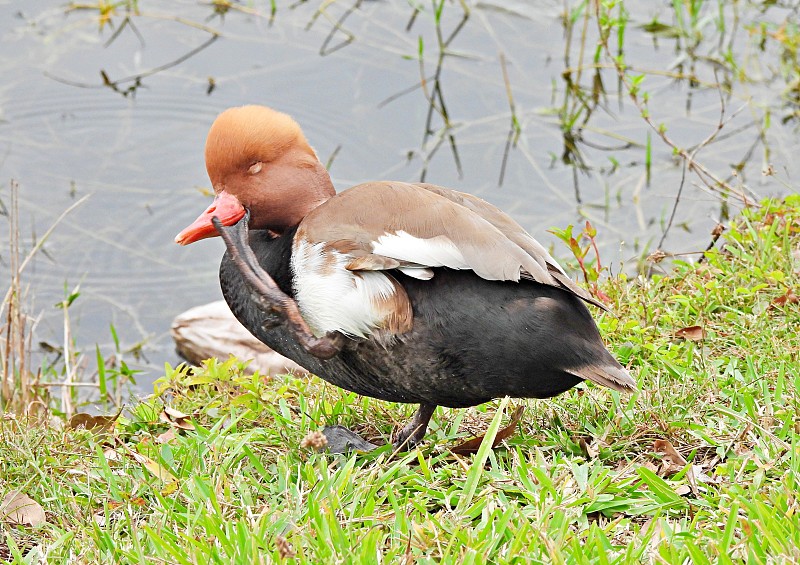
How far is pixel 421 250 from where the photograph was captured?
290cm

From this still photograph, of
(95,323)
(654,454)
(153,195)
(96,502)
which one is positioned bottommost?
(95,323)

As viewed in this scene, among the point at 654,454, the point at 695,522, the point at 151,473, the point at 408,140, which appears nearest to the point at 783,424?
the point at 654,454

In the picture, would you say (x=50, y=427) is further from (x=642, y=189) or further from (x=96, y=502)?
(x=642, y=189)

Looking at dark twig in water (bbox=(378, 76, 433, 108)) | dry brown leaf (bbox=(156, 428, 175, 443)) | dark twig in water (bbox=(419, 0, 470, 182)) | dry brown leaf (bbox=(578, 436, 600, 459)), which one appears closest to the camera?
dry brown leaf (bbox=(578, 436, 600, 459))

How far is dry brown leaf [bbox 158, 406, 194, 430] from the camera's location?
3.69 meters

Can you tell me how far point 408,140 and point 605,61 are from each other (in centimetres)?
157

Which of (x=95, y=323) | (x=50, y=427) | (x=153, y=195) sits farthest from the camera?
(x=153, y=195)

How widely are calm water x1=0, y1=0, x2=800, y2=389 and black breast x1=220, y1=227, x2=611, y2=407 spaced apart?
9.32 feet

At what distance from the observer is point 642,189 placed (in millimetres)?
6586

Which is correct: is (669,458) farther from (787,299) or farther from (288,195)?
Answer: (288,195)

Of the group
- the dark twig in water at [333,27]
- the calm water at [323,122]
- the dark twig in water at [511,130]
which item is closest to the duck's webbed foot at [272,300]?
the calm water at [323,122]

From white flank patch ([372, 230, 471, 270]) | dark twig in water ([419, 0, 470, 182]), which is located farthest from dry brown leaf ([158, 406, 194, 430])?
dark twig in water ([419, 0, 470, 182])

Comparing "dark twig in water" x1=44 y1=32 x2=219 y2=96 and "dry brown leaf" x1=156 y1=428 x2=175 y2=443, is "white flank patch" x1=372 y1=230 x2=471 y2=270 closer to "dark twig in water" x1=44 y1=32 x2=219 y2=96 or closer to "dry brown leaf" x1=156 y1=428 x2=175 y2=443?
"dry brown leaf" x1=156 y1=428 x2=175 y2=443

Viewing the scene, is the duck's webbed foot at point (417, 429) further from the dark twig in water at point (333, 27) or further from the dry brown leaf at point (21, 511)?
the dark twig in water at point (333, 27)
